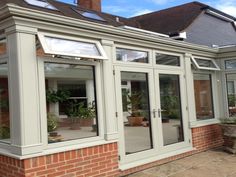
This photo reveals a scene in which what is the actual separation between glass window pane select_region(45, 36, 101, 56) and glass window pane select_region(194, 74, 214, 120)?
126 inches

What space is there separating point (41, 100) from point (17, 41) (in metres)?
0.81

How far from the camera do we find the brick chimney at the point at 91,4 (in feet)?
43.5

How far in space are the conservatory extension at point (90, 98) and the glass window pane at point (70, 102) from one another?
15 mm

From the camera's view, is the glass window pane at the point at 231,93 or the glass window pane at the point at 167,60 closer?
the glass window pane at the point at 167,60

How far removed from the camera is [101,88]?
16.1 feet

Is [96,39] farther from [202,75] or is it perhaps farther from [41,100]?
[202,75]

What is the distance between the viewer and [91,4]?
13273mm

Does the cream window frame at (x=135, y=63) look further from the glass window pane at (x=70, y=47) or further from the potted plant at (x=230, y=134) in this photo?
the potted plant at (x=230, y=134)

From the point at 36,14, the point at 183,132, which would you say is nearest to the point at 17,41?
the point at 36,14

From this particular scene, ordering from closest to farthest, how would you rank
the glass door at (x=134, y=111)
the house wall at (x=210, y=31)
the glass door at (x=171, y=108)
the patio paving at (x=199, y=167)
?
the patio paving at (x=199, y=167) → the glass door at (x=134, y=111) → the glass door at (x=171, y=108) → the house wall at (x=210, y=31)

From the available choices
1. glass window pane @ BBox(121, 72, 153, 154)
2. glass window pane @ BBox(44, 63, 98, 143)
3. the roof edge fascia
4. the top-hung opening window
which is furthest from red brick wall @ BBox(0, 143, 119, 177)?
the top-hung opening window

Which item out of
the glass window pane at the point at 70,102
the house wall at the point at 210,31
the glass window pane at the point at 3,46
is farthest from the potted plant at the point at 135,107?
the house wall at the point at 210,31

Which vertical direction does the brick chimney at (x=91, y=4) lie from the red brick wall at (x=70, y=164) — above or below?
above

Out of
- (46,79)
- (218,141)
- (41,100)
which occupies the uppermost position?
(46,79)
